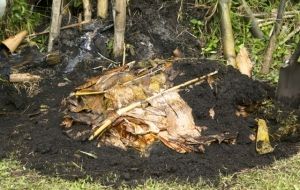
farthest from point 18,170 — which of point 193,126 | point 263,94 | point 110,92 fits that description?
point 263,94

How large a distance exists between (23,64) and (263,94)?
2.51 meters

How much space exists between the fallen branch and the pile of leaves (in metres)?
0.79

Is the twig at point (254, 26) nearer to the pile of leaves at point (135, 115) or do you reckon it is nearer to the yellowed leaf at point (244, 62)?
the yellowed leaf at point (244, 62)

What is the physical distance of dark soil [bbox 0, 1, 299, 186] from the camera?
4.11 m

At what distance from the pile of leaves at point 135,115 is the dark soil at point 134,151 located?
0.07 m

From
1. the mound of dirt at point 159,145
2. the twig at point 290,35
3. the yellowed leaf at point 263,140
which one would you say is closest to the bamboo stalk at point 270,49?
the twig at point 290,35

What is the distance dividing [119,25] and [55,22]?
79cm

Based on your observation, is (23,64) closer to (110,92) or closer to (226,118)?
(110,92)

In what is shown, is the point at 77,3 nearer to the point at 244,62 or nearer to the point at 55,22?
the point at 55,22

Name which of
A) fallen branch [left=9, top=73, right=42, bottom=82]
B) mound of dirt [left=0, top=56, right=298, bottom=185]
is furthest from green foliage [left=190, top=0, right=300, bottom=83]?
fallen branch [left=9, top=73, right=42, bottom=82]

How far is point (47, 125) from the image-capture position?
4.63 m

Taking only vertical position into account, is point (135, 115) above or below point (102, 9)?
below

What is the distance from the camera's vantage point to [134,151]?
4305 millimetres

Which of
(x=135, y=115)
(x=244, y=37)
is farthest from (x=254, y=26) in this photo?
(x=135, y=115)
